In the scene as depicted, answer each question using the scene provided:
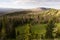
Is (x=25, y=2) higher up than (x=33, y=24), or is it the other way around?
(x=25, y=2)

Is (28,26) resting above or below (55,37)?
above

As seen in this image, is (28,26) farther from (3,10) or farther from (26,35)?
(3,10)

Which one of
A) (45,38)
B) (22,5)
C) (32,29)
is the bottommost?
(45,38)

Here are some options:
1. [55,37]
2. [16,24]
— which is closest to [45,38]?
[55,37]

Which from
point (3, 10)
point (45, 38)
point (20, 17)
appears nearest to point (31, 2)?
point (20, 17)

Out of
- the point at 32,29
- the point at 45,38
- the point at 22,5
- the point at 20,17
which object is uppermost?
the point at 22,5

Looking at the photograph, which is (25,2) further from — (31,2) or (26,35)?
(26,35)
